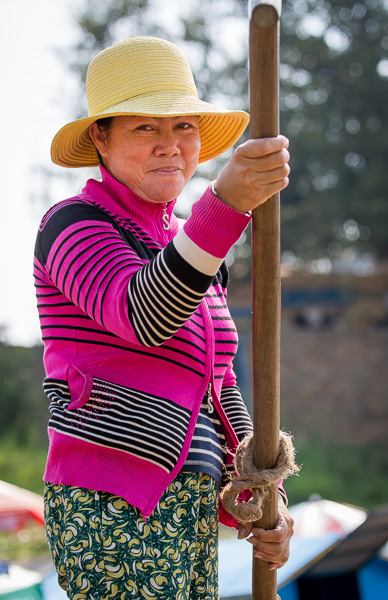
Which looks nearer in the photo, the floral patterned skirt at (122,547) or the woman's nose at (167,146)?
the floral patterned skirt at (122,547)

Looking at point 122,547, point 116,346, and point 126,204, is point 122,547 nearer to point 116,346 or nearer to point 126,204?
point 116,346

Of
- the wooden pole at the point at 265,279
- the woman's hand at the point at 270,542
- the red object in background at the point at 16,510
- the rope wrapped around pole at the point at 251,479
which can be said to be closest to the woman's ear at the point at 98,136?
the wooden pole at the point at 265,279

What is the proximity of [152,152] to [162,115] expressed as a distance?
0.10m

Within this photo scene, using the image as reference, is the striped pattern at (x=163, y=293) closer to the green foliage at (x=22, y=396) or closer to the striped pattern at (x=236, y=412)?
the striped pattern at (x=236, y=412)

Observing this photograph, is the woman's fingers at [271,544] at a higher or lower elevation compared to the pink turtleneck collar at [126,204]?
lower

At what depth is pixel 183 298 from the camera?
3.67 ft

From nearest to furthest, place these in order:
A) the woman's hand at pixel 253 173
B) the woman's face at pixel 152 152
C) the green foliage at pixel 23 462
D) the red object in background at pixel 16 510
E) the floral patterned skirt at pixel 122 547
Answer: the woman's hand at pixel 253 173 < the floral patterned skirt at pixel 122 547 < the woman's face at pixel 152 152 < the red object in background at pixel 16 510 < the green foliage at pixel 23 462

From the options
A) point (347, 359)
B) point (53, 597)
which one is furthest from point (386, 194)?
point (53, 597)

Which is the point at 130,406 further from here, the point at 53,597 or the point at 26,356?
the point at 26,356

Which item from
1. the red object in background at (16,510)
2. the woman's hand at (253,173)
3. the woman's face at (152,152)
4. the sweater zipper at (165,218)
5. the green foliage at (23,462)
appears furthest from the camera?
the green foliage at (23,462)

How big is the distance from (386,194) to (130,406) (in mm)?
10660

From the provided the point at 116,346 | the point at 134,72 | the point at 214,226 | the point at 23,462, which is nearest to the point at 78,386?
the point at 116,346

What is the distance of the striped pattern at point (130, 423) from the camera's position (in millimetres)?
1268

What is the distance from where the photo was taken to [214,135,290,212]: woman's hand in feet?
3.60
